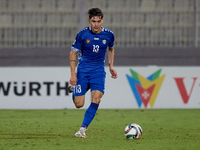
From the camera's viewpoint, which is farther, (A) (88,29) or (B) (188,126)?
(B) (188,126)

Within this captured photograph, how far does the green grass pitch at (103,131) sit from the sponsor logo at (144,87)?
47 centimetres

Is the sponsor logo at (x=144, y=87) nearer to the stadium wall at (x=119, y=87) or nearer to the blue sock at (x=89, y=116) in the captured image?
the stadium wall at (x=119, y=87)

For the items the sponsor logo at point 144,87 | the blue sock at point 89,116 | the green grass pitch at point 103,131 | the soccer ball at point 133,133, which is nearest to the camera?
the green grass pitch at point 103,131

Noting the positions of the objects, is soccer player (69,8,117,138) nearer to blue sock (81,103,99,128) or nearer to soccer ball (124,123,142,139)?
blue sock (81,103,99,128)

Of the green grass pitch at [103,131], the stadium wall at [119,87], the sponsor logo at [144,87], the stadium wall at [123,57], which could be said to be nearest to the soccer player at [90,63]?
the green grass pitch at [103,131]

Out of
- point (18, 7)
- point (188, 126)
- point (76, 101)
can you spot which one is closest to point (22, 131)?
point (76, 101)

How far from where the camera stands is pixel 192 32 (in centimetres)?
1193

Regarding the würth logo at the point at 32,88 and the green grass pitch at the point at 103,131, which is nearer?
the green grass pitch at the point at 103,131

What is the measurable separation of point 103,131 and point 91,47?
1530 millimetres

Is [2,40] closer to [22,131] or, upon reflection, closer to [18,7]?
[18,7]

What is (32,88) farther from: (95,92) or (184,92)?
(95,92)

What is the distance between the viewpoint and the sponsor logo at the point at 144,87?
1100 centimetres

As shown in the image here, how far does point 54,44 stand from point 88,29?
5.97 m

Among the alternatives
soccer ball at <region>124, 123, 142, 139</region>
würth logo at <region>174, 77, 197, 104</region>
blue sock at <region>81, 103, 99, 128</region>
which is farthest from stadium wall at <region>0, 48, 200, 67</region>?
soccer ball at <region>124, 123, 142, 139</region>
